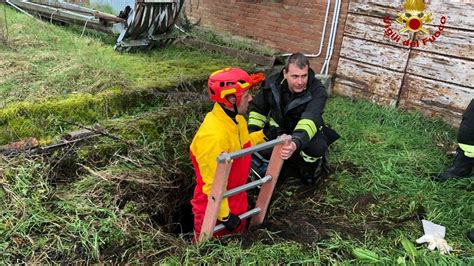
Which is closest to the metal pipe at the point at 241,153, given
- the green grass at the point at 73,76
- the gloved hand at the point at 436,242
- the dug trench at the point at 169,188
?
the dug trench at the point at 169,188

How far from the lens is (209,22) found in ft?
27.0

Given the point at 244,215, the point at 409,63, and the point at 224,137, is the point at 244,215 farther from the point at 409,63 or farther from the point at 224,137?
the point at 409,63

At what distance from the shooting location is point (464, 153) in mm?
4008

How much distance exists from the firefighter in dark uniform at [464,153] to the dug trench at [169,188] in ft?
2.66

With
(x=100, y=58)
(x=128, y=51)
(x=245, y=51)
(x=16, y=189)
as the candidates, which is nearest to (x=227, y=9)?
(x=245, y=51)

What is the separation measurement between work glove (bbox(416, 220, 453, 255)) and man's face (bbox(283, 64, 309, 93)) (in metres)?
1.48

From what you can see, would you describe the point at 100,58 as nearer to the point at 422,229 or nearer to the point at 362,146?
the point at 362,146

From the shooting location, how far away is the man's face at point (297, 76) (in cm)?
356

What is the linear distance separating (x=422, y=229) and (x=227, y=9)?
5726 millimetres

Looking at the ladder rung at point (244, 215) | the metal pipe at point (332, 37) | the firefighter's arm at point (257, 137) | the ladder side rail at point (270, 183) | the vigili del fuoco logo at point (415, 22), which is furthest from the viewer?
the metal pipe at point (332, 37)

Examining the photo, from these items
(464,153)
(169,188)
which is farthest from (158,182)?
(464,153)

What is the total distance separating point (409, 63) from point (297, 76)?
276 centimetres

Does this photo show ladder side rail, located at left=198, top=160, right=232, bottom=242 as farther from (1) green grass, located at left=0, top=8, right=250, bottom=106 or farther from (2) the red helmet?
(1) green grass, located at left=0, top=8, right=250, bottom=106

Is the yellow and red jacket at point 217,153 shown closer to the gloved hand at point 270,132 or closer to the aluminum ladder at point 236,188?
the aluminum ladder at point 236,188
